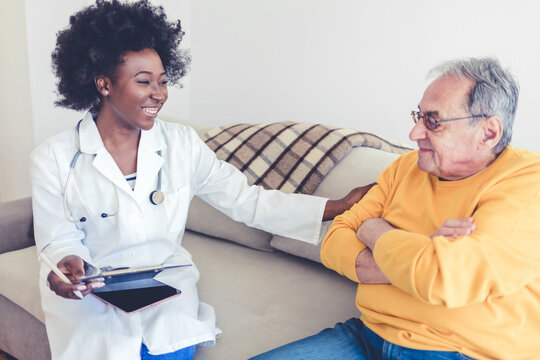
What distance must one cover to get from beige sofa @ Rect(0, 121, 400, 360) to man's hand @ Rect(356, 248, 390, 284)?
1.17 feet

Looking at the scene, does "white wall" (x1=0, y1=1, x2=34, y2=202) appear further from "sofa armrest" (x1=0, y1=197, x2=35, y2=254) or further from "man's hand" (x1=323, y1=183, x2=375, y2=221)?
"man's hand" (x1=323, y1=183, x2=375, y2=221)

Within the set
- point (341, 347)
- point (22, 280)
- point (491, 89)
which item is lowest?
point (22, 280)

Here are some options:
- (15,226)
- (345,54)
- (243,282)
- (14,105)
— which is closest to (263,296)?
(243,282)

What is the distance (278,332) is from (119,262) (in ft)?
1.76

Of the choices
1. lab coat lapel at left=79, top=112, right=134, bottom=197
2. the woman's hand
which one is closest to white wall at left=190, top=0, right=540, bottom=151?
lab coat lapel at left=79, top=112, right=134, bottom=197

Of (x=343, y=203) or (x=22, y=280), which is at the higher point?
(x=343, y=203)

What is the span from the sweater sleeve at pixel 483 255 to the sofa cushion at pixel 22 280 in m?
1.29

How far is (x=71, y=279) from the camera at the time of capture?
1253mm

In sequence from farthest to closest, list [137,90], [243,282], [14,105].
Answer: [14,105]
[243,282]
[137,90]

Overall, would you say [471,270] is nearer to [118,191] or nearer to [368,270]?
[368,270]

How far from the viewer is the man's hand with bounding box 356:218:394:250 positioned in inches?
47.5

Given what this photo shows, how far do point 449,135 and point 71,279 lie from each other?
1005 millimetres

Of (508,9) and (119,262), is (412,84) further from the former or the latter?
(119,262)

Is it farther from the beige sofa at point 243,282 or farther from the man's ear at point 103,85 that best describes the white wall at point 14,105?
the man's ear at point 103,85
